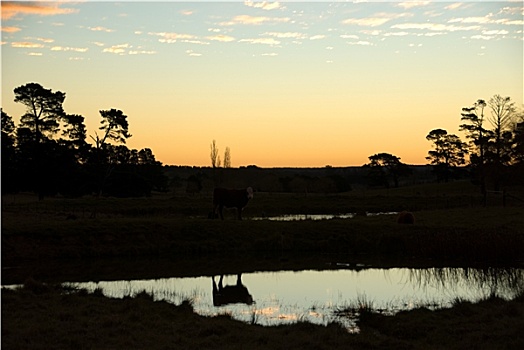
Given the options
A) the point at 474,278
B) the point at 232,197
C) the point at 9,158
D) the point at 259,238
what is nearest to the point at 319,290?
the point at 474,278

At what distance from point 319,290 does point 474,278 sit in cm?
557

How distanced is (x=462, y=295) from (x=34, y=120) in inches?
1799

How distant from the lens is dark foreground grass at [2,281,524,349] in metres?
10.1

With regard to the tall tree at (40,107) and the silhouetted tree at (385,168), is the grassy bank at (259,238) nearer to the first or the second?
the tall tree at (40,107)

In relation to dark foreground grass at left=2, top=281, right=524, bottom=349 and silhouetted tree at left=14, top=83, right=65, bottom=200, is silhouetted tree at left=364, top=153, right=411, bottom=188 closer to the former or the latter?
silhouetted tree at left=14, top=83, right=65, bottom=200

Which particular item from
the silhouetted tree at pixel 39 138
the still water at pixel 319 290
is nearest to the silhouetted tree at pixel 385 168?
the silhouetted tree at pixel 39 138

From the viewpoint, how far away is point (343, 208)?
49.5 meters

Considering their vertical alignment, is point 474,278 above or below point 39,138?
below

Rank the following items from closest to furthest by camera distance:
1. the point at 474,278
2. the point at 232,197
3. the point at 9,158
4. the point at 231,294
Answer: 1. the point at 231,294
2. the point at 474,278
3. the point at 232,197
4. the point at 9,158

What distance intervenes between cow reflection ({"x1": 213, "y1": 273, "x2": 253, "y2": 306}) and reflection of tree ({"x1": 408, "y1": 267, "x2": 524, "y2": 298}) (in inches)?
228

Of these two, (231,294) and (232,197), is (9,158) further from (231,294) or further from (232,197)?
(231,294)

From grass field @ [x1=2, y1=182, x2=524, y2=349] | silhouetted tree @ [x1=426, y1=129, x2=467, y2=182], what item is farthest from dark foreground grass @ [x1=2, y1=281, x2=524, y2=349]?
silhouetted tree @ [x1=426, y1=129, x2=467, y2=182]

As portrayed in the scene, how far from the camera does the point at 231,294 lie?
17531mm

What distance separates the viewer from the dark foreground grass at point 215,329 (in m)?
10.1
